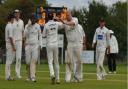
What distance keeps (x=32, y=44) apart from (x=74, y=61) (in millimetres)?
1777

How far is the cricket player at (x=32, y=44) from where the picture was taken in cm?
2058

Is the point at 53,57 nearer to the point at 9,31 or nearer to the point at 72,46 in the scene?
the point at 72,46

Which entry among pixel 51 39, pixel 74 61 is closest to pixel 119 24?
pixel 74 61

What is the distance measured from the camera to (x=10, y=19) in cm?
2233

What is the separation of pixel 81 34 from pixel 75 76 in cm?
158

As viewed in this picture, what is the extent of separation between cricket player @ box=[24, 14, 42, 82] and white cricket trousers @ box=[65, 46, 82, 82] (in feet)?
3.95

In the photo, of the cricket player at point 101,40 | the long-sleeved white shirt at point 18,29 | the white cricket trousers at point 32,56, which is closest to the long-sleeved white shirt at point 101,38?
the cricket player at point 101,40

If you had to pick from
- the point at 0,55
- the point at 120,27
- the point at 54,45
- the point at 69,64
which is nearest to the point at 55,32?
the point at 54,45

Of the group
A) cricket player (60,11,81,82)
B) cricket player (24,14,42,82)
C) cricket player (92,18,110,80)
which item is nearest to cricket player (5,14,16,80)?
cricket player (24,14,42,82)

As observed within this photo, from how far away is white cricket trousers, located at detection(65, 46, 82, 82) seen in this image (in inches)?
824

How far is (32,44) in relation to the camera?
20609 millimetres

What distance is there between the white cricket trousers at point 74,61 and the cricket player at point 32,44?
1204 millimetres

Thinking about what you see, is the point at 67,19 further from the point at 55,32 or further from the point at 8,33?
the point at 8,33

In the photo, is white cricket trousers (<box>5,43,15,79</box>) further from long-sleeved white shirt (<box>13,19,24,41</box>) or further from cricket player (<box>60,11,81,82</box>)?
cricket player (<box>60,11,81,82</box>)
